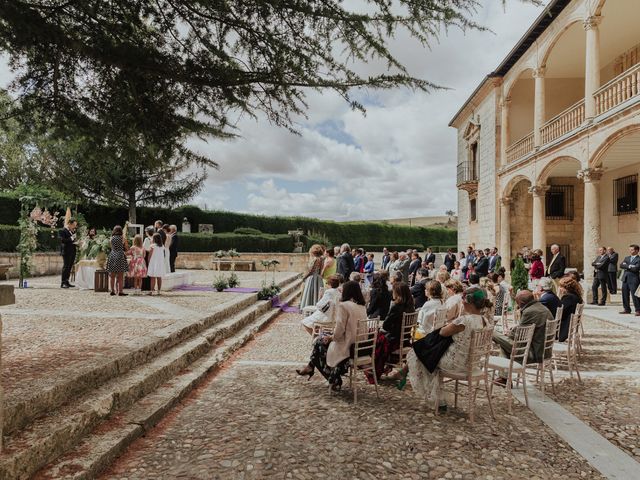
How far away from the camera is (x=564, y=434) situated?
3695mm

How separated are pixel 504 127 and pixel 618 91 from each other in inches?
297

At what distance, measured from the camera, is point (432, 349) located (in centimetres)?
412

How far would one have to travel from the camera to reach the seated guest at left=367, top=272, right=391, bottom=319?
5.80 meters

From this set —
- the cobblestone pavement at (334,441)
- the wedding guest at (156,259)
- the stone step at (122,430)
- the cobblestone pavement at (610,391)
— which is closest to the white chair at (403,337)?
the cobblestone pavement at (334,441)

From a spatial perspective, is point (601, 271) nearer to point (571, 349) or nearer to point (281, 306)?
point (571, 349)

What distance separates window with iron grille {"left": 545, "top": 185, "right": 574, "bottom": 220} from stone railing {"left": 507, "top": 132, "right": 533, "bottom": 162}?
212 centimetres

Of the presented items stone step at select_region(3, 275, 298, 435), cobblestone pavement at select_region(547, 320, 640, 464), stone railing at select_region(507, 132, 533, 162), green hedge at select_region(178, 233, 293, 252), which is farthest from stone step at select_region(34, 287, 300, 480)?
green hedge at select_region(178, 233, 293, 252)

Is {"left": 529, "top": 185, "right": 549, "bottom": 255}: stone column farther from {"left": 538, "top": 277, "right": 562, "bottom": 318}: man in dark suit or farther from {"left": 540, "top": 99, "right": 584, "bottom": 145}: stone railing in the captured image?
{"left": 538, "top": 277, "right": 562, "bottom": 318}: man in dark suit

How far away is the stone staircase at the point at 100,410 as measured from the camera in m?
2.86

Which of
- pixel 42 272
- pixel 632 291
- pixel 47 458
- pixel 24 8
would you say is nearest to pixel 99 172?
pixel 24 8

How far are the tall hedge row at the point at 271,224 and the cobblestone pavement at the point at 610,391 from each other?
22.0 meters

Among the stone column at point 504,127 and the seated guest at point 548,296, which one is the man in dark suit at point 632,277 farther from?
the stone column at point 504,127

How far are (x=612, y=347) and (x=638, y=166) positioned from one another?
1047 centimetres

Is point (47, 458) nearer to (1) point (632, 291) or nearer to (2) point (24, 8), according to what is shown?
(2) point (24, 8)
